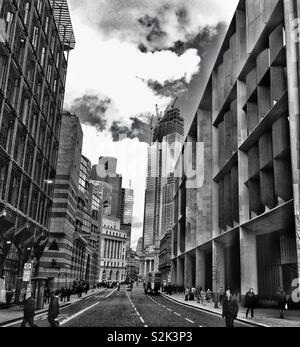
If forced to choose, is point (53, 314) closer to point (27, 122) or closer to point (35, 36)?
point (27, 122)

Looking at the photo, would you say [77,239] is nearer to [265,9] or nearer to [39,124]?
[39,124]

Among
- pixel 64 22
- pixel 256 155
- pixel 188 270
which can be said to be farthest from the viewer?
pixel 188 270

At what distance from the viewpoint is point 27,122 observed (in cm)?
3688

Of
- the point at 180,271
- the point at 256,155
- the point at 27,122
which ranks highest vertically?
the point at 27,122

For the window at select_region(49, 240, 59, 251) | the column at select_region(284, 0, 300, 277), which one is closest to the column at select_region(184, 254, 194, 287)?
the window at select_region(49, 240, 59, 251)

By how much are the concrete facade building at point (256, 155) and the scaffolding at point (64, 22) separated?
72.8 feet

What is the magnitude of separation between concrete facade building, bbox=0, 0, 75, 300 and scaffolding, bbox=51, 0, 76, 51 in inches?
6.0

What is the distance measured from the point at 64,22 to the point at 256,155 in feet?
116

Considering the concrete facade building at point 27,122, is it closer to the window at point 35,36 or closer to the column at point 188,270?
the window at point 35,36

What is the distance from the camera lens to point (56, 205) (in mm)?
57031

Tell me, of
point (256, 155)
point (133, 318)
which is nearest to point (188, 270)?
point (256, 155)

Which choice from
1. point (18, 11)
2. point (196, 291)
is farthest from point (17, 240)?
point (196, 291)

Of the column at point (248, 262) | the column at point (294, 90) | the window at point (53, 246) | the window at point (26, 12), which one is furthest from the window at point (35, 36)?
the column at point (248, 262)

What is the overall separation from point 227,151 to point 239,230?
35.0 ft
